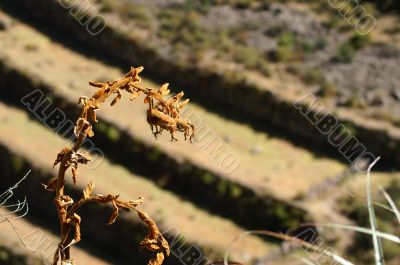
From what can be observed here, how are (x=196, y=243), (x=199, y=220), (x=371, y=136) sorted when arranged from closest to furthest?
(x=196, y=243), (x=199, y=220), (x=371, y=136)

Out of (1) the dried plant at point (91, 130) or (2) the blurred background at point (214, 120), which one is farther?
(2) the blurred background at point (214, 120)

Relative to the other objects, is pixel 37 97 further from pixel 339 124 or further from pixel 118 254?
pixel 339 124

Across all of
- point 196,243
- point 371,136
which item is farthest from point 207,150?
point 371,136

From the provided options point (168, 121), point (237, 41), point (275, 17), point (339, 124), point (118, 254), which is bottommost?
point (168, 121)

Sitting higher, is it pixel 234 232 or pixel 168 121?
pixel 234 232

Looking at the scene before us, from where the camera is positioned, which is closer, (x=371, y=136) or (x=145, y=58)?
(x=371, y=136)

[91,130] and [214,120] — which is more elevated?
[214,120]

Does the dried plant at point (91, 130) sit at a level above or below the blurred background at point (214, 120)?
below

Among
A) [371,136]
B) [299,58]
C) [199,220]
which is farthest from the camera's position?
[299,58]
